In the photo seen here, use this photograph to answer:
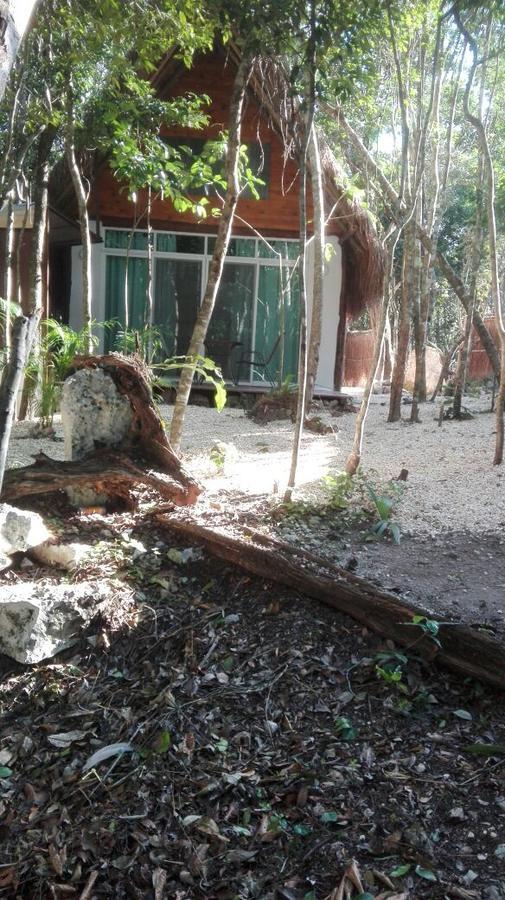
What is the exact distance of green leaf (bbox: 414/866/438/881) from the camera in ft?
6.95

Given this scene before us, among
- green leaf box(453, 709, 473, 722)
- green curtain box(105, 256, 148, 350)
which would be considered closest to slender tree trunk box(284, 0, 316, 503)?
green leaf box(453, 709, 473, 722)

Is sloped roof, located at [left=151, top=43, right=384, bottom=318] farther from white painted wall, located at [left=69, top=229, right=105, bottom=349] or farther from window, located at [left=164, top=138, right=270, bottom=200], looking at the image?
white painted wall, located at [left=69, top=229, right=105, bottom=349]

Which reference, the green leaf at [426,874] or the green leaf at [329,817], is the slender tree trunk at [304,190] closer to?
the green leaf at [329,817]

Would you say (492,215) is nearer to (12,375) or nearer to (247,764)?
(12,375)

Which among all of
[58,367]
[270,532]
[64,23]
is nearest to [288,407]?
[58,367]

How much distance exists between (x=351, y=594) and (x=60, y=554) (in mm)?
1416

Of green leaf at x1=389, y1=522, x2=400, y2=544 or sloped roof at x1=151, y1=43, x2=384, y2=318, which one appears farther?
sloped roof at x1=151, y1=43, x2=384, y2=318

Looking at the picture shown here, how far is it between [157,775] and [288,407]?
7.16m

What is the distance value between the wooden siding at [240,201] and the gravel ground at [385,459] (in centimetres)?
390

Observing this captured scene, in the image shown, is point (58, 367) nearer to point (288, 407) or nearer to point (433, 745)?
point (288, 407)

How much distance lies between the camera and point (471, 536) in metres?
4.36

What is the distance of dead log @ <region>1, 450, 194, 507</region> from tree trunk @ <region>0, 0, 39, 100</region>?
8.61 feet

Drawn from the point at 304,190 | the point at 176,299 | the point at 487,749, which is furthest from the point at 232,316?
the point at 487,749

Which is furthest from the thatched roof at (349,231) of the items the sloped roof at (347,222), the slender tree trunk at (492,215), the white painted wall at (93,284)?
the slender tree trunk at (492,215)
